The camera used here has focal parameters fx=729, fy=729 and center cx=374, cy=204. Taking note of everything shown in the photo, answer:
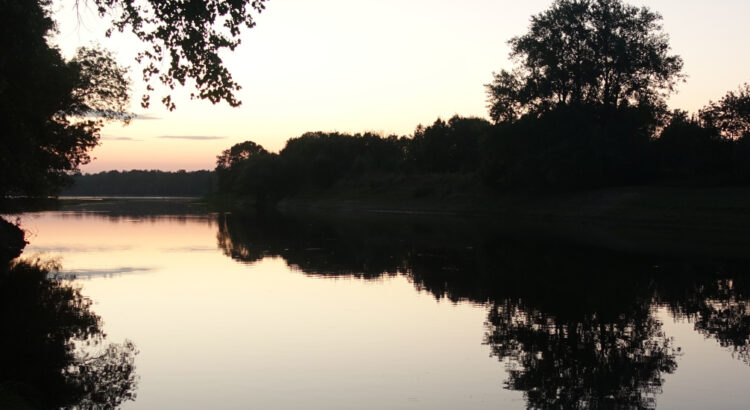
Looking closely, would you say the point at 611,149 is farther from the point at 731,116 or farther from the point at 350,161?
the point at 350,161

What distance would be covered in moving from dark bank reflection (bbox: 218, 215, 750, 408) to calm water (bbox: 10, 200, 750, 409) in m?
0.07

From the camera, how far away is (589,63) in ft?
221

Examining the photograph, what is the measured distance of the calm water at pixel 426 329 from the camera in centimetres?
1180

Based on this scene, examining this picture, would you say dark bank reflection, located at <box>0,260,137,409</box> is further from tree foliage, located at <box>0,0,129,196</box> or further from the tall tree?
the tall tree

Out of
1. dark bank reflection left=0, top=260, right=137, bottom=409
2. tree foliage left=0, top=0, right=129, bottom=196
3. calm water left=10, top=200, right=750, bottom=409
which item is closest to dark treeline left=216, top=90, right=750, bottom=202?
calm water left=10, top=200, right=750, bottom=409

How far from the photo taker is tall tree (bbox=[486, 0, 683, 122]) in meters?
67.7

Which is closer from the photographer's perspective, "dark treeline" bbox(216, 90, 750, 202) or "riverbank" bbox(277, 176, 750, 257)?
"riverbank" bbox(277, 176, 750, 257)

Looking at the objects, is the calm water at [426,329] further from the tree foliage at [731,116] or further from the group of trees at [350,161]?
the group of trees at [350,161]

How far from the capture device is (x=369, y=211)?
91.8m

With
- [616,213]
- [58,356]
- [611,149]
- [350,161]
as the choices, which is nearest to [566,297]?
[58,356]

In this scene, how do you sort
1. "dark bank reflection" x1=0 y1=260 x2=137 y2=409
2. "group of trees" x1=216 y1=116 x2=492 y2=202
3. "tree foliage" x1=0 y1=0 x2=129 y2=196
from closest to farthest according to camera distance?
1. "dark bank reflection" x1=0 y1=260 x2=137 y2=409
2. "tree foliage" x1=0 y1=0 x2=129 y2=196
3. "group of trees" x1=216 y1=116 x2=492 y2=202

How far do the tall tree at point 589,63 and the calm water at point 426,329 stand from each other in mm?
38296

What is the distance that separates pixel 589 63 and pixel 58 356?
2422 inches

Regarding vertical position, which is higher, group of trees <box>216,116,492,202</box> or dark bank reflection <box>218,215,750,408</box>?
group of trees <box>216,116,492,202</box>
